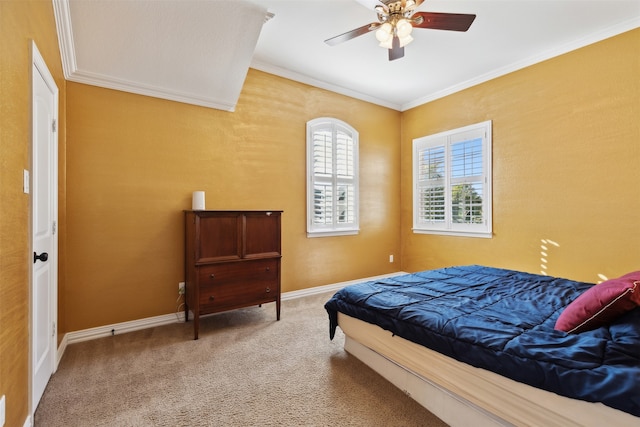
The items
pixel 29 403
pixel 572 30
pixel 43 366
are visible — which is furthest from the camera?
pixel 572 30

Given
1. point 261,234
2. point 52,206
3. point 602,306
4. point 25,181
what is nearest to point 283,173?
point 261,234

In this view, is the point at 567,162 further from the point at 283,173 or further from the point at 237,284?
the point at 237,284

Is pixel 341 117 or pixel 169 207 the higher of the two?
pixel 341 117

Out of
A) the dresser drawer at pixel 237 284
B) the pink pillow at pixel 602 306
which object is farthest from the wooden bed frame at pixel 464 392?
the dresser drawer at pixel 237 284

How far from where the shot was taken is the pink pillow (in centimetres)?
141

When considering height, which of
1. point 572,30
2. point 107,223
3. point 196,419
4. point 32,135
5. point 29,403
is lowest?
point 196,419

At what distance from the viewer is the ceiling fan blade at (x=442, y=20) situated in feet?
7.07

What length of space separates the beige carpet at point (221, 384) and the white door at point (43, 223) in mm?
236

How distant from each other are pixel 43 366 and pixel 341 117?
4.07m

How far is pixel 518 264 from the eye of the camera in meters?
3.73

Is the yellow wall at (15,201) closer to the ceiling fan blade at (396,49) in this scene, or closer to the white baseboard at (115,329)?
the white baseboard at (115,329)

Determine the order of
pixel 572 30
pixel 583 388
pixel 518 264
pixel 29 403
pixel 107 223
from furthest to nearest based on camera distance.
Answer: pixel 518 264 → pixel 572 30 → pixel 107 223 → pixel 29 403 → pixel 583 388

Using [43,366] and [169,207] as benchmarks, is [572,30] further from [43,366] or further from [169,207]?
[43,366]

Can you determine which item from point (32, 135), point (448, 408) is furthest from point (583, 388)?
point (32, 135)
